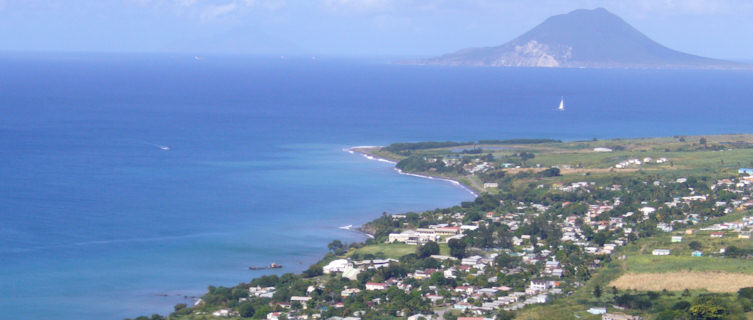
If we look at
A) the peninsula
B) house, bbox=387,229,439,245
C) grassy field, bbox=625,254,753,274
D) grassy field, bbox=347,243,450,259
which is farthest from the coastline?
grassy field, bbox=625,254,753,274

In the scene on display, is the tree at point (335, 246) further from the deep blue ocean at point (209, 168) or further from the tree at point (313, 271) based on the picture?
the tree at point (313, 271)

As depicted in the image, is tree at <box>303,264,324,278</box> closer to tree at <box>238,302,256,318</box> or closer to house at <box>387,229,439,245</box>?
tree at <box>238,302,256,318</box>

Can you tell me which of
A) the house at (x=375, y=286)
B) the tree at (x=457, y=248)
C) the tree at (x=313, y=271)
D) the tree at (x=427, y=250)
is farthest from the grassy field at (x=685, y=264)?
the tree at (x=313, y=271)

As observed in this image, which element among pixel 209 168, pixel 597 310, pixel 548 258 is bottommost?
pixel 597 310

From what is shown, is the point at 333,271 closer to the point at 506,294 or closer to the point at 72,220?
the point at 506,294

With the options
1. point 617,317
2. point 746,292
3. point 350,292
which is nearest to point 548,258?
point 350,292

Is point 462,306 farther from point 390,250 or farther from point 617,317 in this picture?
point 390,250

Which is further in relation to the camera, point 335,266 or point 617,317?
point 335,266
